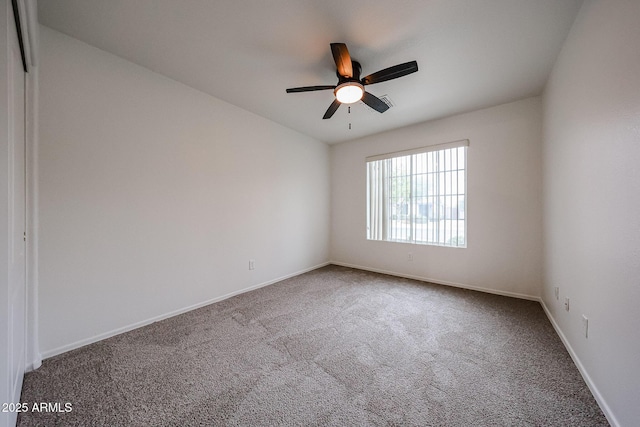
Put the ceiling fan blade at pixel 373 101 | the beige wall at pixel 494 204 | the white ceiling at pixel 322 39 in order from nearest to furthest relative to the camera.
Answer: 1. the white ceiling at pixel 322 39
2. the ceiling fan blade at pixel 373 101
3. the beige wall at pixel 494 204

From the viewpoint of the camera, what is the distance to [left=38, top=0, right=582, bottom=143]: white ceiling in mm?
1583

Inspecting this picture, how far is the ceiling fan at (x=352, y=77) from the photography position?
1.73 metres

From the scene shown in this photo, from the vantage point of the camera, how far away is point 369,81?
202cm

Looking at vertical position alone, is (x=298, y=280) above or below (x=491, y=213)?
below

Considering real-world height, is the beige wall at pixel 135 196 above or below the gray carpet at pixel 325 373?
above

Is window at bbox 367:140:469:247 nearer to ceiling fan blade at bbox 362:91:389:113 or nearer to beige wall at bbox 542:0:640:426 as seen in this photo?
beige wall at bbox 542:0:640:426

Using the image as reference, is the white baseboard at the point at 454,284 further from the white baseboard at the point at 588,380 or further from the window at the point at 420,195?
the white baseboard at the point at 588,380

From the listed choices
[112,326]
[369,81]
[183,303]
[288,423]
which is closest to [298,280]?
[183,303]

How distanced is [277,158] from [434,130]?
8.04 ft

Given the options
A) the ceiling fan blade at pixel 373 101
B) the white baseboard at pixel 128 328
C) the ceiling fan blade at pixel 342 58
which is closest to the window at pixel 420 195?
the ceiling fan blade at pixel 373 101

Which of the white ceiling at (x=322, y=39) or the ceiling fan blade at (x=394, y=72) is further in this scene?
the ceiling fan blade at (x=394, y=72)

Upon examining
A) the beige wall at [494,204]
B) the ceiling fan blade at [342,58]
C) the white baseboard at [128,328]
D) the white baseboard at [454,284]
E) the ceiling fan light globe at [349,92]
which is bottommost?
the white baseboard at [128,328]

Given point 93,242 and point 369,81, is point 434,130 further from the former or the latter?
point 93,242

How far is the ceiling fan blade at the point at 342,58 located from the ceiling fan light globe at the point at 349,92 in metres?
0.08
